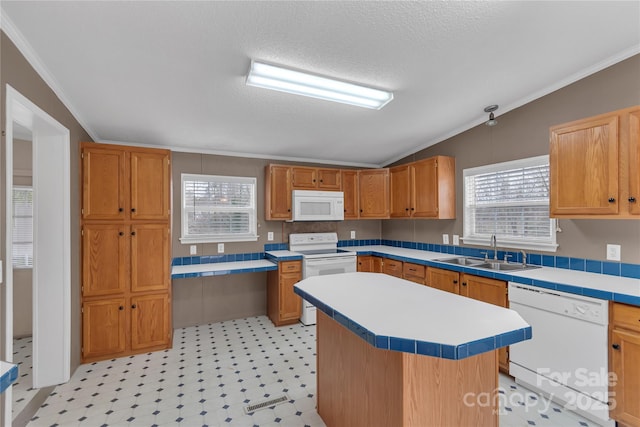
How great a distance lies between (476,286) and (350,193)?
230 centimetres

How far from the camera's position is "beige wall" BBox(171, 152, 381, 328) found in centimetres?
382

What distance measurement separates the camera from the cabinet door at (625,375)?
185 cm

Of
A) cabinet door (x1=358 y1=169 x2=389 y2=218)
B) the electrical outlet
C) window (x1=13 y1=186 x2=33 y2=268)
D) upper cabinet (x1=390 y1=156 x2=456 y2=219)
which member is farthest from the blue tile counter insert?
window (x1=13 y1=186 x2=33 y2=268)

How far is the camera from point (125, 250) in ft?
Answer: 9.84

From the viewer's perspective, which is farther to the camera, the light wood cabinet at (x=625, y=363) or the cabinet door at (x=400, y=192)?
the cabinet door at (x=400, y=192)

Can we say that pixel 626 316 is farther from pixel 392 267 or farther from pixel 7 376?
pixel 7 376

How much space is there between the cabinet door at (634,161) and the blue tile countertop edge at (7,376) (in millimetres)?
3462

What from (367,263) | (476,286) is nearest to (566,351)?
(476,286)

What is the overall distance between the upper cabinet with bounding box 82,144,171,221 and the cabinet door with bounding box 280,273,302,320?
1599mm

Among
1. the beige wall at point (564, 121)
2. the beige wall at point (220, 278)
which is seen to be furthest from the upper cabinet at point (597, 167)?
the beige wall at point (220, 278)

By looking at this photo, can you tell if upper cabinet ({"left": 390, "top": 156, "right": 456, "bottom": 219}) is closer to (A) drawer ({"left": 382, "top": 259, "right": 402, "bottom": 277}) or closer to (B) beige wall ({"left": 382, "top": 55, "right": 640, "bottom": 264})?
(B) beige wall ({"left": 382, "top": 55, "right": 640, "bottom": 264})

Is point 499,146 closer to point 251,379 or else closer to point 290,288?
point 290,288

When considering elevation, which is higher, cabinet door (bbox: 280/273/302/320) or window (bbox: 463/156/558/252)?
window (bbox: 463/156/558/252)

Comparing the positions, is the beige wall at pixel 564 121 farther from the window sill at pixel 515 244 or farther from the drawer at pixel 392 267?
the drawer at pixel 392 267
